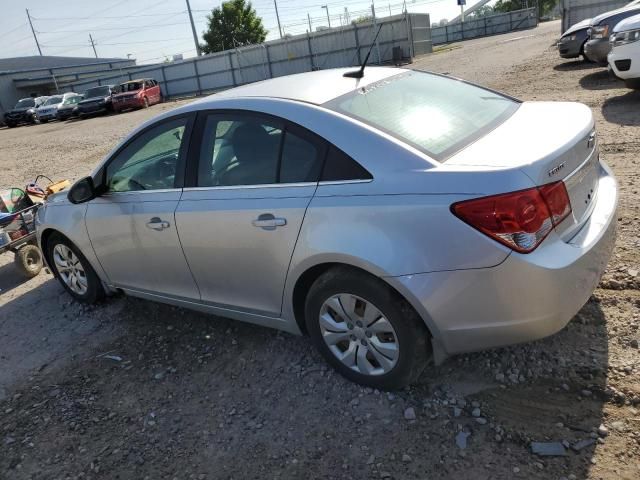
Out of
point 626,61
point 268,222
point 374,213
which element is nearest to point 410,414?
point 374,213

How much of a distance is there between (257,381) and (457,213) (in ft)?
5.45


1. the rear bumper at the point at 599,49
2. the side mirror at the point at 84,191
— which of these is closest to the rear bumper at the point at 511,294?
the side mirror at the point at 84,191

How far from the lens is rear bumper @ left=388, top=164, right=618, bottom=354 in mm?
2338

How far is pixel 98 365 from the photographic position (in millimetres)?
3777

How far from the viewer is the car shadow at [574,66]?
13.0 metres

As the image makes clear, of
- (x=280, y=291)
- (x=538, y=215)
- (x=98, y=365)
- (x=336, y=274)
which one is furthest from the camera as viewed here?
(x=98, y=365)

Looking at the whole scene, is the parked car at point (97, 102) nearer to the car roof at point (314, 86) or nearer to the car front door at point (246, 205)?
the car roof at point (314, 86)

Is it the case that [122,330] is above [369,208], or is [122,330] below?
below

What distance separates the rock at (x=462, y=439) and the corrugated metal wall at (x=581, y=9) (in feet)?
72.0

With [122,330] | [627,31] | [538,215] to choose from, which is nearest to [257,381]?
[122,330]

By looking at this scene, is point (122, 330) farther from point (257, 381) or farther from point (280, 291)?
point (280, 291)

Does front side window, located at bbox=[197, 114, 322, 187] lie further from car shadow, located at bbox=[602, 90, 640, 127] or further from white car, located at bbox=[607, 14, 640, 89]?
white car, located at bbox=[607, 14, 640, 89]

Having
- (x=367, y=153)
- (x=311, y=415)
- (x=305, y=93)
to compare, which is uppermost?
(x=305, y=93)

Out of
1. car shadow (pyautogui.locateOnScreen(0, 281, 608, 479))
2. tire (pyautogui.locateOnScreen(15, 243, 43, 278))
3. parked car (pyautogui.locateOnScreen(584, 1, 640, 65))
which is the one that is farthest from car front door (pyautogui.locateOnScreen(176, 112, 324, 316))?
parked car (pyautogui.locateOnScreen(584, 1, 640, 65))
